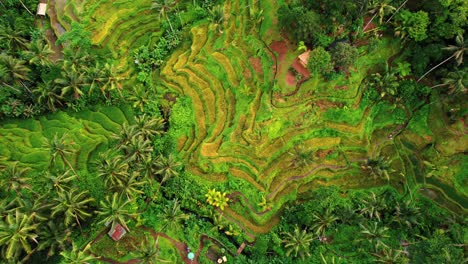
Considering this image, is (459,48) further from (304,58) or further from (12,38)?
(12,38)

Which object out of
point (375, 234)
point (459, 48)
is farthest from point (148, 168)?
point (459, 48)

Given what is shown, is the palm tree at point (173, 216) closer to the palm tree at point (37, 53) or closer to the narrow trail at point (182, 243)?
the narrow trail at point (182, 243)

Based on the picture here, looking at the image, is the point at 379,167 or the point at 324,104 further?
the point at 324,104

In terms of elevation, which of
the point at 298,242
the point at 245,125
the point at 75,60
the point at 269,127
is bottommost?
the point at 298,242

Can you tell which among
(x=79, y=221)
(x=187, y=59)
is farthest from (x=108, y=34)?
(x=79, y=221)

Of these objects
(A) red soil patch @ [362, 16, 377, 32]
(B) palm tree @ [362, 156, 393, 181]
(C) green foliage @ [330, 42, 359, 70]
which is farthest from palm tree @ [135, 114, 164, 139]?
(A) red soil patch @ [362, 16, 377, 32]
